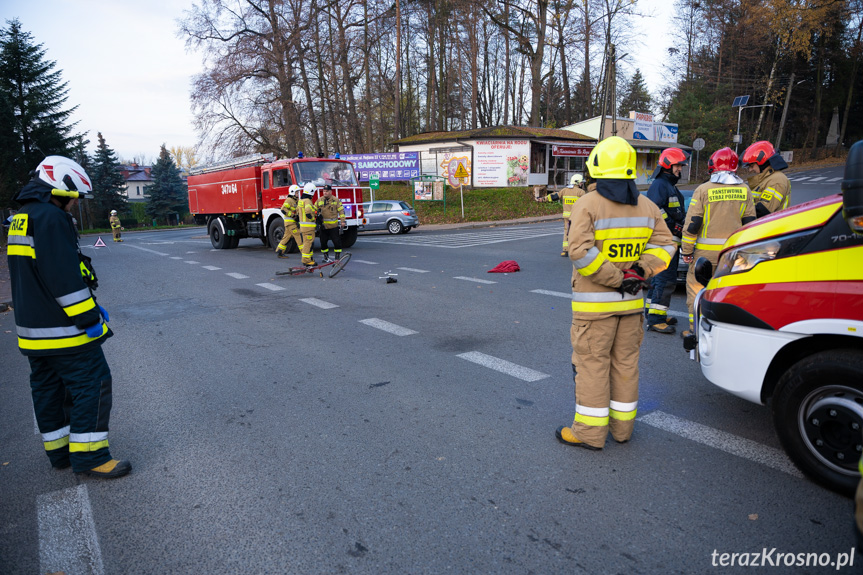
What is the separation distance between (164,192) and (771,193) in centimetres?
6972

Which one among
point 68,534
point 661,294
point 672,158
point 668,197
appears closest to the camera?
point 68,534

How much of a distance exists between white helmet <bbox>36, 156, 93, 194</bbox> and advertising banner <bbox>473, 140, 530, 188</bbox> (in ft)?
102

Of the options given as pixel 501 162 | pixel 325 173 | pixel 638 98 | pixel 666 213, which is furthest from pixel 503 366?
pixel 638 98

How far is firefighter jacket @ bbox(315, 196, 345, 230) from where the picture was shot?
12852mm

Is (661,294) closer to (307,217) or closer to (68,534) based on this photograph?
(68,534)

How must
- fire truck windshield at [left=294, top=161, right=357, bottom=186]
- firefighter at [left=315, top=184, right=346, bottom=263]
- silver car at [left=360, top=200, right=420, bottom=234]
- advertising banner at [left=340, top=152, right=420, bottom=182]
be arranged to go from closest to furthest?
1. firefighter at [left=315, top=184, right=346, bottom=263]
2. fire truck windshield at [left=294, top=161, right=357, bottom=186]
3. silver car at [left=360, top=200, right=420, bottom=234]
4. advertising banner at [left=340, top=152, right=420, bottom=182]

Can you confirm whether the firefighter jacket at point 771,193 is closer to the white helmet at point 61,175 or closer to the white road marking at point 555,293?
the white road marking at point 555,293

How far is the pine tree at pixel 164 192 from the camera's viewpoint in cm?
6500

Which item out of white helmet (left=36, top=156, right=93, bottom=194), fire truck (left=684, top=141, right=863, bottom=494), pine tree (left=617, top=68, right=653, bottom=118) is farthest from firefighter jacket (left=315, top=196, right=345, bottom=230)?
pine tree (left=617, top=68, right=653, bottom=118)

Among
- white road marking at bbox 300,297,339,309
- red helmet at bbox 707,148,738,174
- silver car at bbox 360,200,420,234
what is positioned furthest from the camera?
silver car at bbox 360,200,420,234

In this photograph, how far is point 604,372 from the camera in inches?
138

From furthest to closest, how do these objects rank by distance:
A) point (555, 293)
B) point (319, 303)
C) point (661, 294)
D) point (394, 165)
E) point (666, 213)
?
point (394, 165), point (555, 293), point (319, 303), point (661, 294), point (666, 213)

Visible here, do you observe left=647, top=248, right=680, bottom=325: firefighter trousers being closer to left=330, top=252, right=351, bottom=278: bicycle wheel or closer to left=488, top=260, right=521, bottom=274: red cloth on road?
left=488, top=260, right=521, bottom=274: red cloth on road

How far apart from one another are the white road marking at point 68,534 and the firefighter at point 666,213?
5.56 metres
